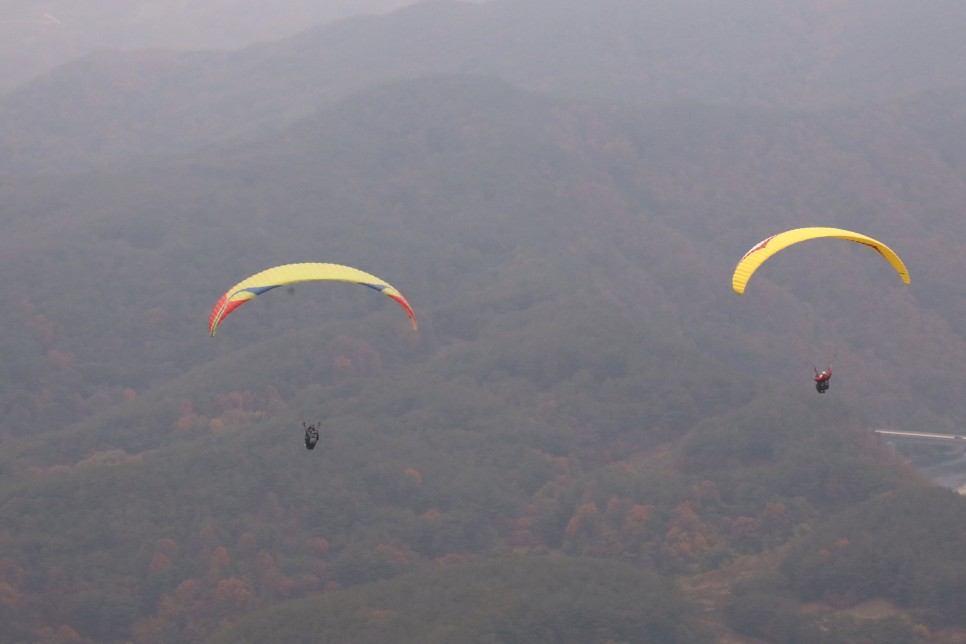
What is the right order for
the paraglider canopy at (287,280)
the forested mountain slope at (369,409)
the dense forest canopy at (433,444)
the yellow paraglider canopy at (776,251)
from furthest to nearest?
the forested mountain slope at (369,409) < the dense forest canopy at (433,444) < the yellow paraglider canopy at (776,251) < the paraglider canopy at (287,280)

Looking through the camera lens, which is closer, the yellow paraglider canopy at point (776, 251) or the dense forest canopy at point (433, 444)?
the yellow paraglider canopy at point (776, 251)

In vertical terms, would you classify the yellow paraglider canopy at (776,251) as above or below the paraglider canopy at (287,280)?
above

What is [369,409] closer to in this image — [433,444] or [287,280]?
[433,444]

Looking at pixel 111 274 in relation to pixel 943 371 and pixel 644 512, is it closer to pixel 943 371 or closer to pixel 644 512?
pixel 644 512

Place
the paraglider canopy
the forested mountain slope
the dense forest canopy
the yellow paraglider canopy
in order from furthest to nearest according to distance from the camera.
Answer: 1. the forested mountain slope
2. the dense forest canopy
3. the yellow paraglider canopy
4. the paraglider canopy

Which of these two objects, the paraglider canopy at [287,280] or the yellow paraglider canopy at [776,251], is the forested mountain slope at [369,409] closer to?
the paraglider canopy at [287,280]

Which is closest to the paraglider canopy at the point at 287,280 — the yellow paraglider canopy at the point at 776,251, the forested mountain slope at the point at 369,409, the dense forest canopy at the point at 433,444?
the yellow paraglider canopy at the point at 776,251

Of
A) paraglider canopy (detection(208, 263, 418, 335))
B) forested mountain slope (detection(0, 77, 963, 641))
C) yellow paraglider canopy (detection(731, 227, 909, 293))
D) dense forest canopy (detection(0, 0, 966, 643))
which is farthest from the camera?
forested mountain slope (detection(0, 77, 963, 641))

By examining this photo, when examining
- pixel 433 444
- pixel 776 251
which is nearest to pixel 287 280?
pixel 776 251

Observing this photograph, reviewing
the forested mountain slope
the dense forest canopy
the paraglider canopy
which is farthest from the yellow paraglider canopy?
the forested mountain slope

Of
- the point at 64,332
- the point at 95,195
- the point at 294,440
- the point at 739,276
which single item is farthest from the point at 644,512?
the point at 95,195

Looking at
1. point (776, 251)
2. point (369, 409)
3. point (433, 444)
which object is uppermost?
point (369, 409)

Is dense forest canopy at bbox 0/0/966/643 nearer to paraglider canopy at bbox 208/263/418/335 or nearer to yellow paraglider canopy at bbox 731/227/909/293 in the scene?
paraglider canopy at bbox 208/263/418/335
